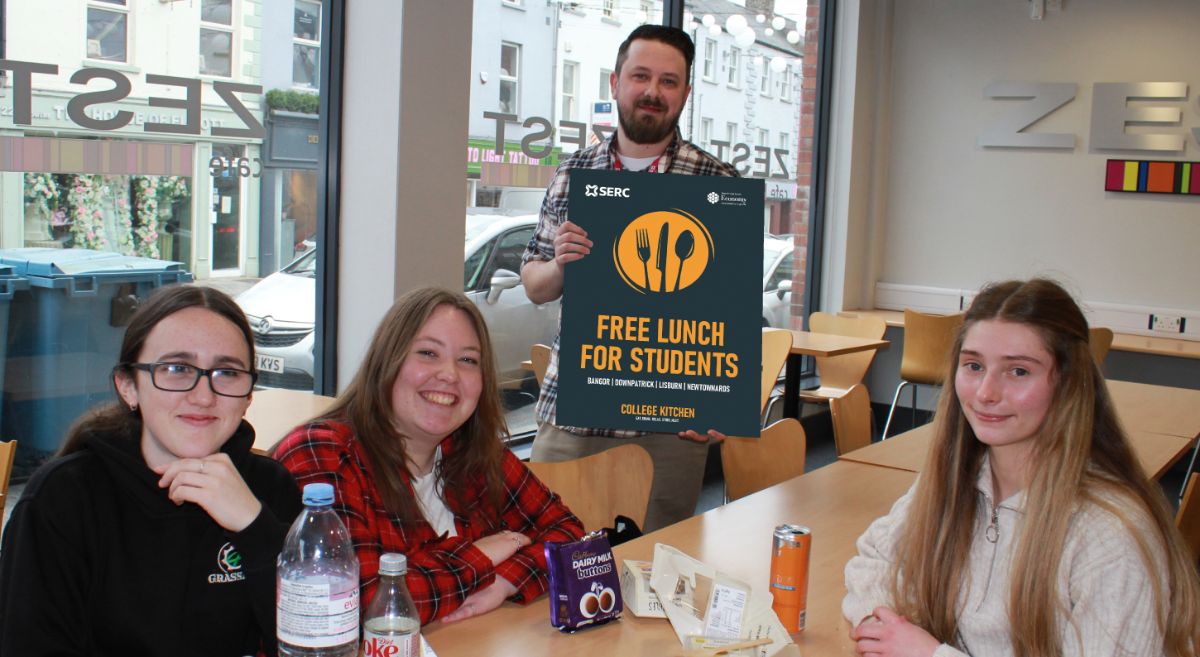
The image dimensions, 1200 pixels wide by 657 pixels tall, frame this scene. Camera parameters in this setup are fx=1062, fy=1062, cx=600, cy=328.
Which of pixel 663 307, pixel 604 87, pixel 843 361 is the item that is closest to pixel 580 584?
pixel 663 307

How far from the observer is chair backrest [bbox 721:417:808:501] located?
316 centimetres

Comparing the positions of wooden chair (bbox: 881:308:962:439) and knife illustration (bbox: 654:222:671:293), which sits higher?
knife illustration (bbox: 654:222:671:293)

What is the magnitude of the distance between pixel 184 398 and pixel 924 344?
538cm

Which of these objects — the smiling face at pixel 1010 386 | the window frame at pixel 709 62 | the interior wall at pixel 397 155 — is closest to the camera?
the smiling face at pixel 1010 386

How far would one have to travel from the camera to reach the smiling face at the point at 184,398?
5.41 ft

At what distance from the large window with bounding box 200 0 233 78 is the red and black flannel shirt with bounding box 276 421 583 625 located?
6.99 feet

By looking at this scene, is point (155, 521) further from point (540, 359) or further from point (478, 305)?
point (540, 359)

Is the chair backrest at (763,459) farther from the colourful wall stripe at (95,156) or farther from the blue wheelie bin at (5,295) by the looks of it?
the blue wheelie bin at (5,295)

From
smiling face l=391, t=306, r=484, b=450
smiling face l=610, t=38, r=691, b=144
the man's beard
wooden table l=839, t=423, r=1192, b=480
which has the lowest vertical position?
wooden table l=839, t=423, r=1192, b=480

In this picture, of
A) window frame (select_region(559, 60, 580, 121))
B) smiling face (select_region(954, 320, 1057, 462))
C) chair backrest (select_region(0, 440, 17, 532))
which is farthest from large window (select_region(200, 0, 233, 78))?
smiling face (select_region(954, 320, 1057, 462))

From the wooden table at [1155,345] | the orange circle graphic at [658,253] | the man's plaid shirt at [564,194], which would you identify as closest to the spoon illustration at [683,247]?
the orange circle graphic at [658,253]

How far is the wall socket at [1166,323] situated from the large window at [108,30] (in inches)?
242

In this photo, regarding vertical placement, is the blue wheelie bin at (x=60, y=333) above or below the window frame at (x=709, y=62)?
below

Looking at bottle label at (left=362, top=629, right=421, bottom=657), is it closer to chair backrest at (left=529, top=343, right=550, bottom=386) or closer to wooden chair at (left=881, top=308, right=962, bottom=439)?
chair backrest at (left=529, top=343, right=550, bottom=386)
